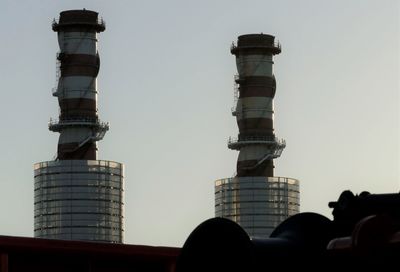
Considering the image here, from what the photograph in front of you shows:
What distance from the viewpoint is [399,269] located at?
16.1 feet

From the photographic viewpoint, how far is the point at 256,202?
550 feet

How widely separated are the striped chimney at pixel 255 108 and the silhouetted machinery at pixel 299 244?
151 m

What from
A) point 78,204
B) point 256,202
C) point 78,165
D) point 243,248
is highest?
point 78,165

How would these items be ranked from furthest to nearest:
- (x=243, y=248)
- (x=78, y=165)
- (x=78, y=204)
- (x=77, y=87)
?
(x=78, y=204) → (x=78, y=165) → (x=77, y=87) → (x=243, y=248)

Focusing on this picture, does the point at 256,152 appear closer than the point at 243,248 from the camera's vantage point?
No

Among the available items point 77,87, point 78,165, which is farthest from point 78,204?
point 77,87

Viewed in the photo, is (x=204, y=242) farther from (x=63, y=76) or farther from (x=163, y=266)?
(x=63, y=76)

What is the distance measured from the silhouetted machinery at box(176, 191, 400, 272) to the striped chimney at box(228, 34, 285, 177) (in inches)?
5937

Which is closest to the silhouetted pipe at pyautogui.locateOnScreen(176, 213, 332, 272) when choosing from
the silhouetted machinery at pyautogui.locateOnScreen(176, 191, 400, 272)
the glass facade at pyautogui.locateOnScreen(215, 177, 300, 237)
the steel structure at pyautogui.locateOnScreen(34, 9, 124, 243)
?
the silhouetted machinery at pyautogui.locateOnScreen(176, 191, 400, 272)

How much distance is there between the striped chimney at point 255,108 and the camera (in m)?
157

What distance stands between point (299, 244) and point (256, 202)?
163 m

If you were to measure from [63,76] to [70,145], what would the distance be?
9182 millimetres

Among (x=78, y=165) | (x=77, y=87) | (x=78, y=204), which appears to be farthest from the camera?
(x=78, y=204)

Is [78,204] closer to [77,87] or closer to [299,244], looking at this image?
[77,87]
